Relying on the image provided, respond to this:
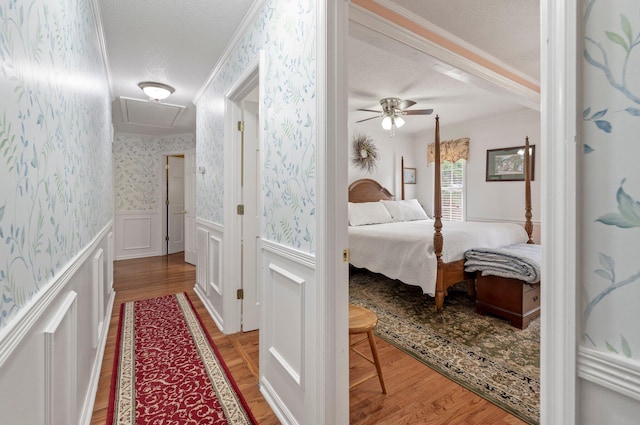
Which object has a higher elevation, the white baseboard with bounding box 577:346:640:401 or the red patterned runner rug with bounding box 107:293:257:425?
the white baseboard with bounding box 577:346:640:401

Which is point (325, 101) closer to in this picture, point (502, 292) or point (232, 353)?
point (232, 353)

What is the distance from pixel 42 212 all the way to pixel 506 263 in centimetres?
320

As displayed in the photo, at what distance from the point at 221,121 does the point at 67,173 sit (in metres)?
1.69

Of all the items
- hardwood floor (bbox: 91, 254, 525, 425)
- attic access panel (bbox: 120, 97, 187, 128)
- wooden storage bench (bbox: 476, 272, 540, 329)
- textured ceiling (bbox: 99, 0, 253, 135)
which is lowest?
hardwood floor (bbox: 91, 254, 525, 425)

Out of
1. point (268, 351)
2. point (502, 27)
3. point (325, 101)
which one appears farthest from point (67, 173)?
point (502, 27)

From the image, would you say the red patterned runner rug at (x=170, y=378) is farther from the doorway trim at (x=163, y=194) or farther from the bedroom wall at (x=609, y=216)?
the doorway trim at (x=163, y=194)

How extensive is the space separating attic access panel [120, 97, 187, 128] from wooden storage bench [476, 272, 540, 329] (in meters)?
4.32

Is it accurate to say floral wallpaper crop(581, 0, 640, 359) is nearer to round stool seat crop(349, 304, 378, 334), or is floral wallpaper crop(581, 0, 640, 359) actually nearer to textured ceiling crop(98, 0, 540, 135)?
round stool seat crop(349, 304, 378, 334)

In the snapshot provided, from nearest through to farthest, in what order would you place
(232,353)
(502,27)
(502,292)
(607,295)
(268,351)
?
(607,295)
(268,351)
(232,353)
(502,27)
(502,292)

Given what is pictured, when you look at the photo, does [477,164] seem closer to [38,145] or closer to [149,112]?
[149,112]

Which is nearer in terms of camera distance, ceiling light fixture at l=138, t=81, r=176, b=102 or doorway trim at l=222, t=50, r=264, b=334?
doorway trim at l=222, t=50, r=264, b=334

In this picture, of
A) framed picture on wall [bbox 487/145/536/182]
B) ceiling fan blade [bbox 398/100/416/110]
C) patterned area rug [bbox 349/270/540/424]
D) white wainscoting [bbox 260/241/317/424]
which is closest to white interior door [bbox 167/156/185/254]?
patterned area rug [bbox 349/270/540/424]

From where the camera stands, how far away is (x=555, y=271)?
583mm

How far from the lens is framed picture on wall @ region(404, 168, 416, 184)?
6.67 m
